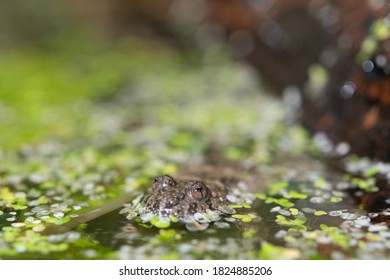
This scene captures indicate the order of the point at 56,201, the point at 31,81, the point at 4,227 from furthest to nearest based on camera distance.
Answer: the point at 31,81 → the point at 56,201 → the point at 4,227

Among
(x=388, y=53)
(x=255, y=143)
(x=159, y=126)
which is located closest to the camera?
(x=388, y=53)

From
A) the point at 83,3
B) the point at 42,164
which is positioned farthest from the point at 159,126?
the point at 83,3

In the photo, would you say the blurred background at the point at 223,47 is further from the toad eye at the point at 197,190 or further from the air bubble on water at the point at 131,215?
the air bubble on water at the point at 131,215

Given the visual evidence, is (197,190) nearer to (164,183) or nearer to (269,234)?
(164,183)

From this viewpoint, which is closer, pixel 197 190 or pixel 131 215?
pixel 197 190

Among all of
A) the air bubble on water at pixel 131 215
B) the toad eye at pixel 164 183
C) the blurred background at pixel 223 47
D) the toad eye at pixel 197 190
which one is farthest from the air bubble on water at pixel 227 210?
the blurred background at pixel 223 47

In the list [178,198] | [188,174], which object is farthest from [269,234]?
[188,174]

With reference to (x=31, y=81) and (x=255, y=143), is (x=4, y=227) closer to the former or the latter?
(x=255, y=143)

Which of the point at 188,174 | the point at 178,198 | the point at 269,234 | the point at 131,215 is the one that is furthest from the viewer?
the point at 188,174
